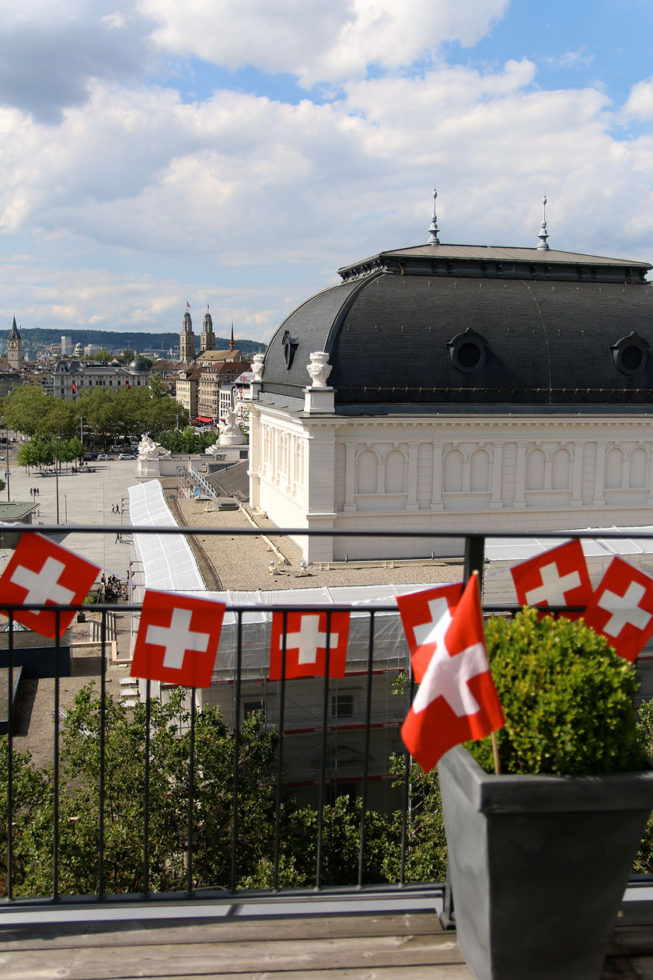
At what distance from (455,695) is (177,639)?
1411 mm

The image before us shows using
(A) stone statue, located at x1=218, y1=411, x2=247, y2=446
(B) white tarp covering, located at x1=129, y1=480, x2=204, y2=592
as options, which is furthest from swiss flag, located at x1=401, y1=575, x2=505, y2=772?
(A) stone statue, located at x1=218, y1=411, x2=247, y2=446

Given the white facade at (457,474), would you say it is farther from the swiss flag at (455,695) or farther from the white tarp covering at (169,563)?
the swiss flag at (455,695)

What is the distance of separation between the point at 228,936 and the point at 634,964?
1588 millimetres

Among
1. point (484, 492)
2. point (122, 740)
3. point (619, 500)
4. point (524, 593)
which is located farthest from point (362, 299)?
point (524, 593)

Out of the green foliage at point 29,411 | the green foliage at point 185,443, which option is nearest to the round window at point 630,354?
the green foliage at point 185,443

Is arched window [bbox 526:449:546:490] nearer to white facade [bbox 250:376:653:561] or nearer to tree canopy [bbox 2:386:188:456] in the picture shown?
white facade [bbox 250:376:653:561]

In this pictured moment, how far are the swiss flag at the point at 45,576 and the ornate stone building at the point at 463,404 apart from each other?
2309 centimetres

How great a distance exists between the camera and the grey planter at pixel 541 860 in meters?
2.63

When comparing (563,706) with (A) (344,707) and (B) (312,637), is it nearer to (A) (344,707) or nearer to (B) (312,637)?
(B) (312,637)

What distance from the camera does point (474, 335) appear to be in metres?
28.0

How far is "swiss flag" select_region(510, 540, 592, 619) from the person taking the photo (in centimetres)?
365

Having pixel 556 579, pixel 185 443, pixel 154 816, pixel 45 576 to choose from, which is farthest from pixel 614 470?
pixel 185 443

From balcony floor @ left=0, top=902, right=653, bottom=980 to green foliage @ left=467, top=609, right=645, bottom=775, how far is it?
1035 millimetres

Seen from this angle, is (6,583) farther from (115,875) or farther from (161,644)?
(115,875)
